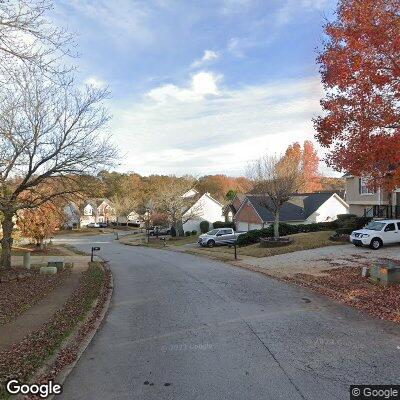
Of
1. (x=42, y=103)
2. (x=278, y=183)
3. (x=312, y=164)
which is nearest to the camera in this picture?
(x=42, y=103)

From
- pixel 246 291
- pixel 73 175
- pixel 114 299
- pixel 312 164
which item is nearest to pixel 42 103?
pixel 73 175

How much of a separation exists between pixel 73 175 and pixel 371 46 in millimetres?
13025

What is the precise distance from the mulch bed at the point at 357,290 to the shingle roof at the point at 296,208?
85.7 ft

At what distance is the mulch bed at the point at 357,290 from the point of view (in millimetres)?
10148

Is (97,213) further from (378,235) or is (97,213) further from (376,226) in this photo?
(378,235)

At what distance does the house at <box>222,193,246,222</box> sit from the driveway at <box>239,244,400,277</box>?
1075 inches

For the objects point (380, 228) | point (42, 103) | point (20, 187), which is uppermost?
point (42, 103)

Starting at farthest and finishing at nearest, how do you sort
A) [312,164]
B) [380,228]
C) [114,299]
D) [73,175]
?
[312,164], [380,228], [73,175], [114,299]

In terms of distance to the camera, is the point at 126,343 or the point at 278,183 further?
the point at 278,183

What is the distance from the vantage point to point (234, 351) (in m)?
7.34

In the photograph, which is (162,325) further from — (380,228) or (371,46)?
(380,228)

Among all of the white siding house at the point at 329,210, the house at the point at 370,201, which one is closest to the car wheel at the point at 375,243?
the house at the point at 370,201

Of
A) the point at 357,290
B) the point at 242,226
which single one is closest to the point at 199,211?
the point at 242,226

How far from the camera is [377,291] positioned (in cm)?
1203
